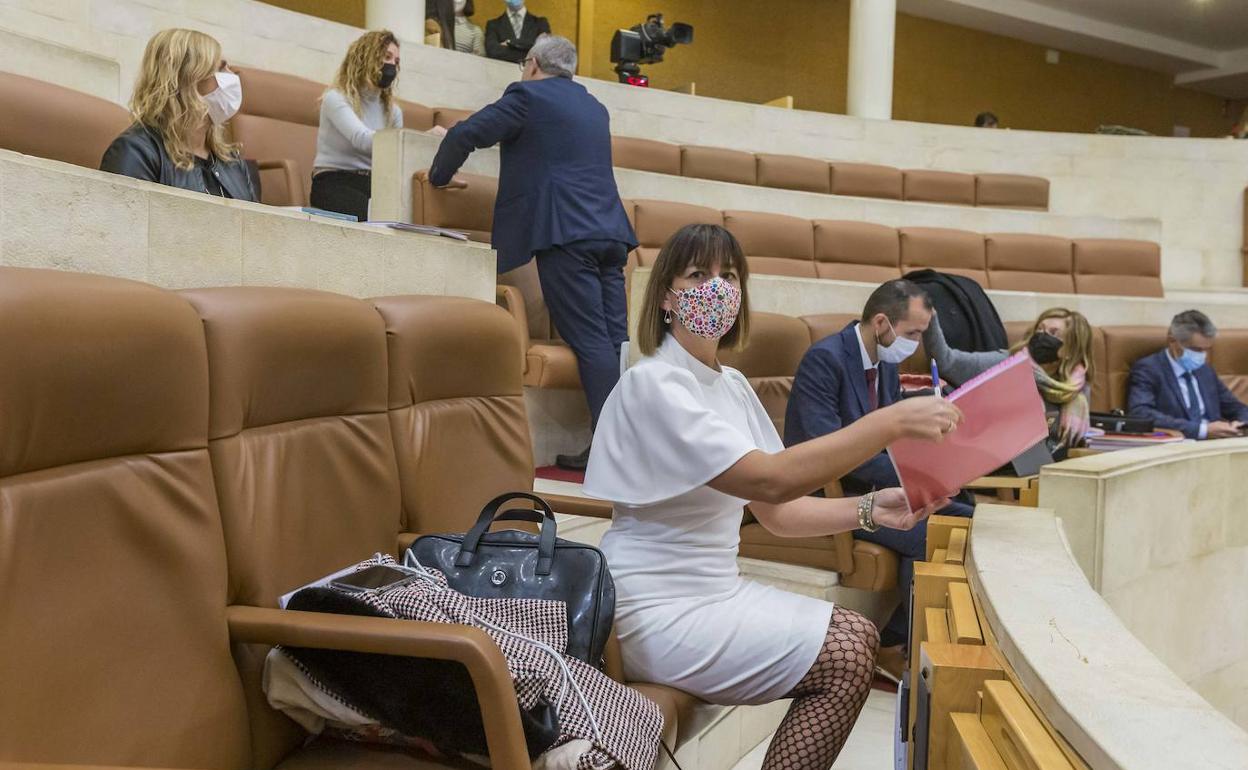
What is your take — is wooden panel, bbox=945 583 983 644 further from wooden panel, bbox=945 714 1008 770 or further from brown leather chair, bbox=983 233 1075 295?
brown leather chair, bbox=983 233 1075 295

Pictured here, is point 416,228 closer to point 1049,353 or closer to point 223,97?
point 223,97

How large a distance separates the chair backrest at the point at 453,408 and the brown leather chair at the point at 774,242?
3085mm

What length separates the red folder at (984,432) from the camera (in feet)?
4.43

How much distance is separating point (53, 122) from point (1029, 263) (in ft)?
15.9

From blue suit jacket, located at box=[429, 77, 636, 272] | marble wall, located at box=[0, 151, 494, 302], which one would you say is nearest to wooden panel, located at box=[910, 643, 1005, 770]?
marble wall, located at box=[0, 151, 494, 302]

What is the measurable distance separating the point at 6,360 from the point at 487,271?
1.46 m

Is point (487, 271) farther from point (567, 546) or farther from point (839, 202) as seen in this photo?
point (839, 202)

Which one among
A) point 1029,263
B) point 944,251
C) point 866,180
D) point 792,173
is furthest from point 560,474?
point 866,180

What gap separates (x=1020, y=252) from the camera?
5.78 m

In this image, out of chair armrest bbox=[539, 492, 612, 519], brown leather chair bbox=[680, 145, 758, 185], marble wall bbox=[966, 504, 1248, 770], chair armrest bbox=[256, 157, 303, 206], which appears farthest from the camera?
brown leather chair bbox=[680, 145, 758, 185]

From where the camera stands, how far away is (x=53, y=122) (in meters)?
2.47

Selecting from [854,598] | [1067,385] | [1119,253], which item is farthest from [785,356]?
[1119,253]

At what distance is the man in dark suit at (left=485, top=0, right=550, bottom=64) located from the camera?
6.21 m

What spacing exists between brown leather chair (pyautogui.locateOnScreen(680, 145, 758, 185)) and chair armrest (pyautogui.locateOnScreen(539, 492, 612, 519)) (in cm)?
449
